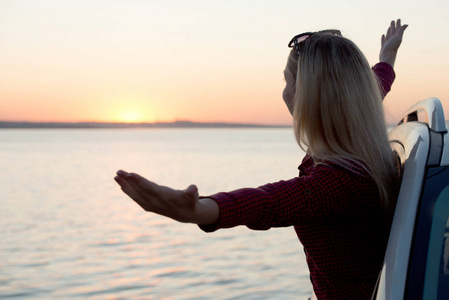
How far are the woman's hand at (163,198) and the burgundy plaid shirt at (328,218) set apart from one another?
0.38 ft

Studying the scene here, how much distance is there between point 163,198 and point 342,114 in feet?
2.49

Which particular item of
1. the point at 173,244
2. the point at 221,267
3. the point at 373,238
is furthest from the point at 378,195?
the point at 173,244

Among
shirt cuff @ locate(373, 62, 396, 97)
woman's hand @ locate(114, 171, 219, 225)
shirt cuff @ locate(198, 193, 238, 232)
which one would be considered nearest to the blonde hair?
shirt cuff @ locate(198, 193, 238, 232)

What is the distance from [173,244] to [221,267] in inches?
97.6

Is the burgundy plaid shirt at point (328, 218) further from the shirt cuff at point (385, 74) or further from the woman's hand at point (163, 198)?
the shirt cuff at point (385, 74)

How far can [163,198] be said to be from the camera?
1.45 metres

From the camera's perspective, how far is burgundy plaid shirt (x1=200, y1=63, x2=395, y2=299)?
170 centimetres

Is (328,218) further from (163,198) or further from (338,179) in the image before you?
(163,198)

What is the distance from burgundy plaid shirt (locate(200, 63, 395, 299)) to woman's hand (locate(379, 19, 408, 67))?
51.1 inches

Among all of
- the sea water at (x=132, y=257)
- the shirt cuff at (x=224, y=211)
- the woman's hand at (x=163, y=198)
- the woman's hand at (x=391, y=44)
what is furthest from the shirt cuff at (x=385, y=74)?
the sea water at (x=132, y=257)

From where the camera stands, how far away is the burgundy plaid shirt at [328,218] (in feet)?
5.58

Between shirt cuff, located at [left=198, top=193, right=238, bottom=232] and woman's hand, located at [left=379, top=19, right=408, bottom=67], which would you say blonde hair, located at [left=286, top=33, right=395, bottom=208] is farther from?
woman's hand, located at [left=379, top=19, right=408, bottom=67]

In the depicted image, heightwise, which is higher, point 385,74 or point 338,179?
point 385,74

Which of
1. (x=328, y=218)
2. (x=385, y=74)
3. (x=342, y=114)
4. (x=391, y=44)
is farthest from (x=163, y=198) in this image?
(x=391, y=44)
